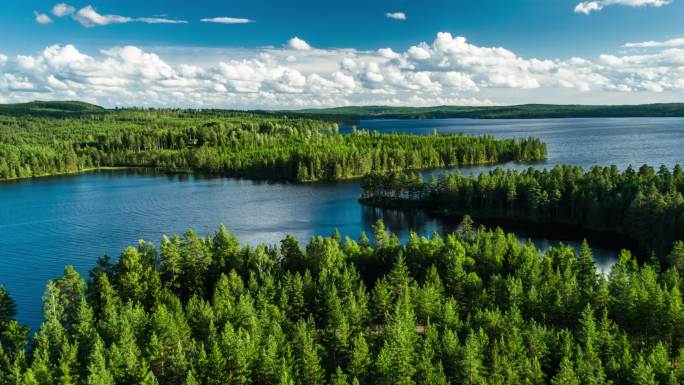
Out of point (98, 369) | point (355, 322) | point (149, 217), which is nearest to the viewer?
point (98, 369)

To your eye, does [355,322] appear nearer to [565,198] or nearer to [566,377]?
[566,377]

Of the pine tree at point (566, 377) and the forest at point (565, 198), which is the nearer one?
the pine tree at point (566, 377)

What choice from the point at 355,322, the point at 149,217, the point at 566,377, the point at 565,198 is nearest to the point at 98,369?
the point at 355,322

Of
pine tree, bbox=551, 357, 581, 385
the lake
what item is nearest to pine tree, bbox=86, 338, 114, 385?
the lake

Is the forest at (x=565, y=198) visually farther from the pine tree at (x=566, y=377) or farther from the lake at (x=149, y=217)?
the pine tree at (x=566, y=377)

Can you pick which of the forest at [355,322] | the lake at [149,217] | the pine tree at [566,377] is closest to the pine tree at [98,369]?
the forest at [355,322]

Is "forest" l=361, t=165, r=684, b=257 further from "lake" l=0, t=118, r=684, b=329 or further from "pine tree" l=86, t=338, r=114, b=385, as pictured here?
"pine tree" l=86, t=338, r=114, b=385
